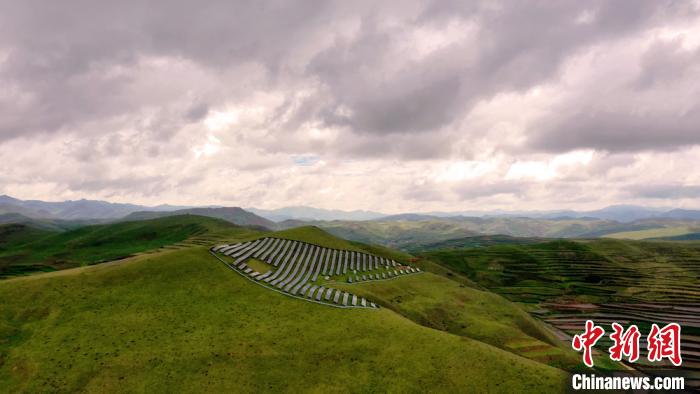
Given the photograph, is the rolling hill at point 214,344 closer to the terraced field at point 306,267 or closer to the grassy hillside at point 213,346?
the grassy hillside at point 213,346

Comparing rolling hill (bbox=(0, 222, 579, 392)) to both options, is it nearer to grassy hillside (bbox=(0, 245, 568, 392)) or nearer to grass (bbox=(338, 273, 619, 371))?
grassy hillside (bbox=(0, 245, 568, 392))

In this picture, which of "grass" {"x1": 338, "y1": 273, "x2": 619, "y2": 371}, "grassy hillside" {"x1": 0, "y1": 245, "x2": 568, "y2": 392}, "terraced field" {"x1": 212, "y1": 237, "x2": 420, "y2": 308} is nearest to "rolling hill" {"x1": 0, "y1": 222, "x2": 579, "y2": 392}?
"grassy hillside" {"x1": 0, "y1": 245, "x2": 568, "y2": 392}

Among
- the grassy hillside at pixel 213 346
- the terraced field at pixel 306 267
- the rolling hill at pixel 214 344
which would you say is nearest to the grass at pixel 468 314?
the rolling hill at pixel 214 344

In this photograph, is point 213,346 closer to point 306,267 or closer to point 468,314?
point 306,267

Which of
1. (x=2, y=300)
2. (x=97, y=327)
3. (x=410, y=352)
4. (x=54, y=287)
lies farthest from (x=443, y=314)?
(x=2, y=300)

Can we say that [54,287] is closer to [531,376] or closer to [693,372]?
[531,376]
